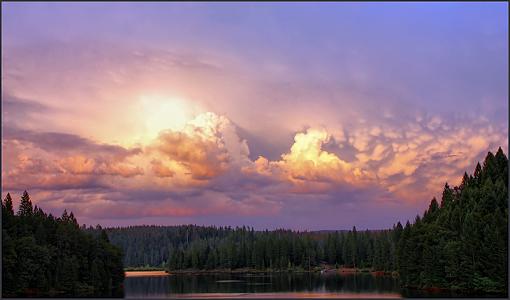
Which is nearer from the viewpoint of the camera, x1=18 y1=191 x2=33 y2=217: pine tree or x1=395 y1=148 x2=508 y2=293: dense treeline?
x1=395 y1=148 x2=508 y2=293: dense treeline

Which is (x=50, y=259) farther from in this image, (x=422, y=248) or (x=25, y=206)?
(x=422, y=248)

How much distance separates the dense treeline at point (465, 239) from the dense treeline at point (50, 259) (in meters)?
65.6

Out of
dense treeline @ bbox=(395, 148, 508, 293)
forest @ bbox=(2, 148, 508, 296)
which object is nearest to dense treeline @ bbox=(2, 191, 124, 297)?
forest @ bbox=(2, 148, 508, 296)

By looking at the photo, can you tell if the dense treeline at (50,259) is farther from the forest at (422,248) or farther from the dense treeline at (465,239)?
the dense treeline at (465,239)

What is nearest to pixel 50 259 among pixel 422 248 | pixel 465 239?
pixel 422 248

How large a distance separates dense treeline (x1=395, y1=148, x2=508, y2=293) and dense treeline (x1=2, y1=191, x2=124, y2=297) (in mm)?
65553

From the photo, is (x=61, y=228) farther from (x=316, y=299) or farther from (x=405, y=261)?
(x=405, y=261)

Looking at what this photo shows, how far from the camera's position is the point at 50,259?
13212 cm

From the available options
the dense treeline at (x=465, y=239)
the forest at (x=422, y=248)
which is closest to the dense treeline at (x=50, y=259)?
the forest at (x=422, y=248)

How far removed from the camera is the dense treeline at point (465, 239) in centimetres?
11688

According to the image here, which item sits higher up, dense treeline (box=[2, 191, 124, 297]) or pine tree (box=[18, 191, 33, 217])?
pine tree (box=[18, 191, 33, 217])

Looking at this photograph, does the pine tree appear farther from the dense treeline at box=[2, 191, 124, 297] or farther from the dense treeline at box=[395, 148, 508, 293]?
the dense treeline at box=[395, 148, 508, 293]

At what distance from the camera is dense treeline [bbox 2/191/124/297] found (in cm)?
12021

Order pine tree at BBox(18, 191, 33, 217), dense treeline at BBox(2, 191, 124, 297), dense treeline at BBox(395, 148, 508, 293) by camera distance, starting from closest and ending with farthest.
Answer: dense treeline at BBox(395, 148, 508, 293) → dense treeline at BBox(2, 191, 124, 297) → pine tree at BBox(18, 191, 33, 217)
